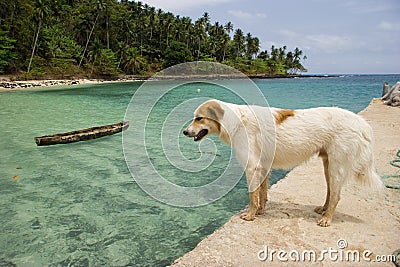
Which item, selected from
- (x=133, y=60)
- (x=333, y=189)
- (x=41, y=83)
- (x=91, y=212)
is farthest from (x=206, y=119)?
(x=133, y=60)

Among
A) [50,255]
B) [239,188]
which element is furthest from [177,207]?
[50,255]

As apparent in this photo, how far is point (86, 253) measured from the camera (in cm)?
484

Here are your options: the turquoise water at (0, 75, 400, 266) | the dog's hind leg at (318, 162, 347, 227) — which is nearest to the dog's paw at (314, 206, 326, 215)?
the dog's hind leg at (318, 162, 347, 227)

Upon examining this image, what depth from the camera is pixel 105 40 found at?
82.6 meters

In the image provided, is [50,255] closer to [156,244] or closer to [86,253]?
[86,253]

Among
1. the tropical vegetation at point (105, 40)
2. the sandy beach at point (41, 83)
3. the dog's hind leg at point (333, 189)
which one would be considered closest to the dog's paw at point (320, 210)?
the dog's hind leg at point (333, 189)

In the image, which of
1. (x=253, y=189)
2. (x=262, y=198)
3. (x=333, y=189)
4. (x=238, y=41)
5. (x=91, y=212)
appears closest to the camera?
(x=333, y=189)

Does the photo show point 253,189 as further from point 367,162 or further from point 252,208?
point 367,162

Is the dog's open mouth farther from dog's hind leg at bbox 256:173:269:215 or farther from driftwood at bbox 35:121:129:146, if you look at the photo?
driftwood at bbox 35:121:129:146

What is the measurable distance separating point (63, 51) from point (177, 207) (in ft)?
236

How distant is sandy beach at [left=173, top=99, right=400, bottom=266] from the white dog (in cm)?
43

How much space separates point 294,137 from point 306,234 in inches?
57.4

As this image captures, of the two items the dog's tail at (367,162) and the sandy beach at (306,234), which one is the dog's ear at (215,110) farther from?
the dog's tail at (367,162)

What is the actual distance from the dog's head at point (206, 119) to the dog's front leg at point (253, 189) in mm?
835
